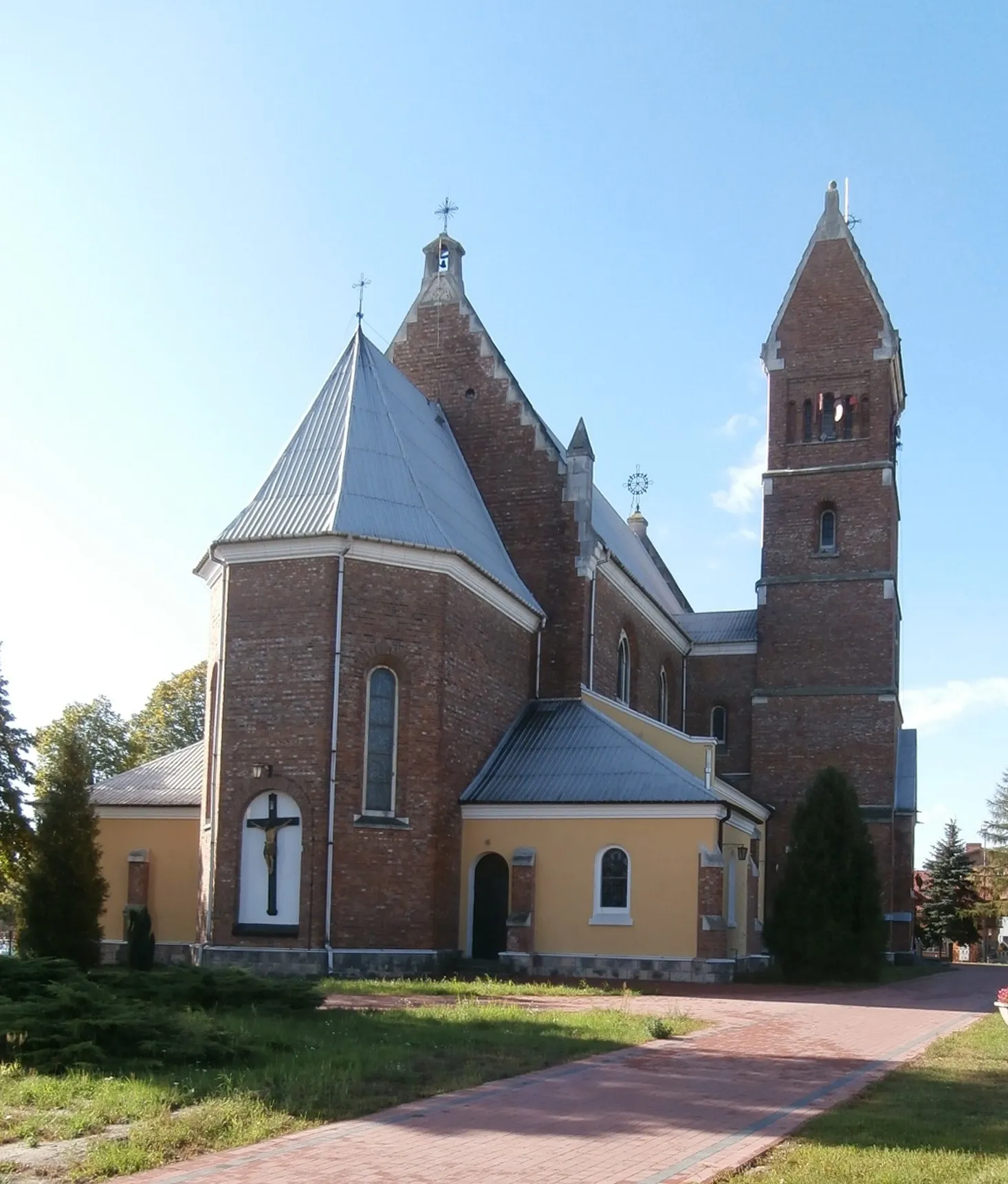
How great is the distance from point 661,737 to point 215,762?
11117 millimetres

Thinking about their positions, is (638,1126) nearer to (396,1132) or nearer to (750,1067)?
(396,1132)

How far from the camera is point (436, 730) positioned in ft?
88.1

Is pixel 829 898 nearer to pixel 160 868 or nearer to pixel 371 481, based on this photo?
pixel 371 481

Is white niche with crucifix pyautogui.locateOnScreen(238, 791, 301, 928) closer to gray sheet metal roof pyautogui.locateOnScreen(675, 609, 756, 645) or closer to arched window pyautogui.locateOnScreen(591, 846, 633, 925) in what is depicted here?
arched window pyautogui.locateOnScreen(591, 846, 633, 925)

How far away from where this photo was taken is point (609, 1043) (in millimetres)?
14734

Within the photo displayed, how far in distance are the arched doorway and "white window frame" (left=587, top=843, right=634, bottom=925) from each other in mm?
2026

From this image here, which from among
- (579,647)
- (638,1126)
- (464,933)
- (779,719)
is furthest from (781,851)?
(638,1126)

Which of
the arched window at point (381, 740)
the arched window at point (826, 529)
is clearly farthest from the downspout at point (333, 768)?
the arched window at point (826, 529)

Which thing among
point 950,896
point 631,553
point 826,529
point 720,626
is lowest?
point 950,896

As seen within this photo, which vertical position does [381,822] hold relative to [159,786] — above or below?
below

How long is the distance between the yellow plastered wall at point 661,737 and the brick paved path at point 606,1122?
14955 mm

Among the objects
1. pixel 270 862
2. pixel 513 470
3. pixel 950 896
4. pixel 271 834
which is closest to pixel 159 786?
pixel 271 834

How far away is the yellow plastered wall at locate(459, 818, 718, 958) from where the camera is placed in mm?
26344

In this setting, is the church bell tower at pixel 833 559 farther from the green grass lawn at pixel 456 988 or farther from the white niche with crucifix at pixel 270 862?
the white niche with crucifix at pixel 270 862
